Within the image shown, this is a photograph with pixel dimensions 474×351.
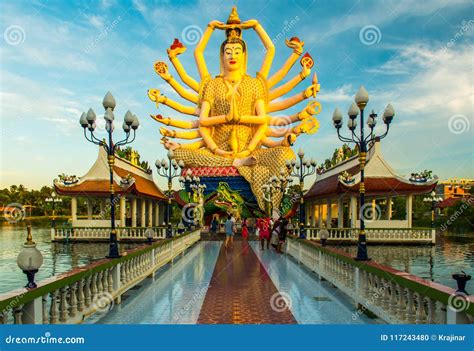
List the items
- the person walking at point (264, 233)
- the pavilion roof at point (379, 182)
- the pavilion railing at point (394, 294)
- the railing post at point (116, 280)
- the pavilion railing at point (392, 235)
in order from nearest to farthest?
the pavilion railing at point (394, 294) → the railing post at point (116, 280) → the person walking at point (264, 233) → the pavilion railing at point (392, 235) → the pavilion roof at point (379, 182)

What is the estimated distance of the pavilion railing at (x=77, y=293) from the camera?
4.87 m

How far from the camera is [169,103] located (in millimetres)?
40688

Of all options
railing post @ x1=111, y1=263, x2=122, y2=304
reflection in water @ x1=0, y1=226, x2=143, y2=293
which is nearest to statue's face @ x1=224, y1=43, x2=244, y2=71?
reflection in water @ x1=0, y1=226, x2=143, y2=293

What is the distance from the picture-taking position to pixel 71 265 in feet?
53.6

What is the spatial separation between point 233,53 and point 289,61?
5.24 m

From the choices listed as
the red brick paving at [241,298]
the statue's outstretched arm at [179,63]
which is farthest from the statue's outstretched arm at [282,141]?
the red brick paving at [241,298]

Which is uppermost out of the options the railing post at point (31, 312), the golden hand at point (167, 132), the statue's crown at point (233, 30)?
the statue's crown at point (233, 30)

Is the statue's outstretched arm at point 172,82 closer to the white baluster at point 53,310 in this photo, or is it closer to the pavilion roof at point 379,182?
the pavilion roof at point 379,182

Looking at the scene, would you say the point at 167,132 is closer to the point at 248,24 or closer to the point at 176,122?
the point at 176,122

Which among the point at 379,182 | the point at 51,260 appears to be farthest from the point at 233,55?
the point at 51,260

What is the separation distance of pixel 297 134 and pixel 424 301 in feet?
113

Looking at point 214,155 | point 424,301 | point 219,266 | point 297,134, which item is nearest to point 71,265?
point 219,266

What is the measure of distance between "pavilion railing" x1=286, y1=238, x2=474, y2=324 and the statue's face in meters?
29.2

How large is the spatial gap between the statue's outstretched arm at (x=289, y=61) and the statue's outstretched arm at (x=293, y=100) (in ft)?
5.73
